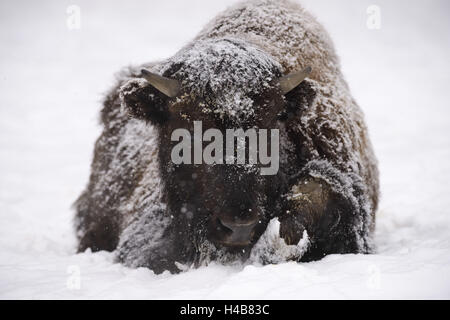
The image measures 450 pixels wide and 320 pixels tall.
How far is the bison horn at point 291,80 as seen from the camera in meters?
3.09

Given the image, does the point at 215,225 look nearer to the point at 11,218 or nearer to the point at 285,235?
the point at 285,235

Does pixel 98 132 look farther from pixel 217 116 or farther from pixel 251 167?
pixel 251 167

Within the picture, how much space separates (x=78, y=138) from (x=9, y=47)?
33.1ft

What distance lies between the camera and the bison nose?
2.51 metres

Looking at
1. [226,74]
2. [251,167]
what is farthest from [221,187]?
[226,74]

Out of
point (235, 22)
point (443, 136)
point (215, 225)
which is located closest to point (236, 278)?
point (215, 225)

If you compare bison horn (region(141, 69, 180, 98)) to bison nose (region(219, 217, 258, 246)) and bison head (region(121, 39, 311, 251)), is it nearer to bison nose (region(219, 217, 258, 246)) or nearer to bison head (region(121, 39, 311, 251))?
bison head (region(121, 39, 311, 251))

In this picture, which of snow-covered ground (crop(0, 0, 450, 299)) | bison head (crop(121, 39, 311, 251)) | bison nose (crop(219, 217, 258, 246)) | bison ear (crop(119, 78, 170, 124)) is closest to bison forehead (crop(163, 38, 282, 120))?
bison head (crop(121, 39, 311, 251))

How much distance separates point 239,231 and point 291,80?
3.94 feet

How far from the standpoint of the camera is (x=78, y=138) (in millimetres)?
10820

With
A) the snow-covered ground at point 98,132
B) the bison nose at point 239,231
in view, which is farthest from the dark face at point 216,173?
the snow-covered ground at point 98,132

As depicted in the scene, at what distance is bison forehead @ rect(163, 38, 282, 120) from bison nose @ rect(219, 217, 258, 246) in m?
0.71

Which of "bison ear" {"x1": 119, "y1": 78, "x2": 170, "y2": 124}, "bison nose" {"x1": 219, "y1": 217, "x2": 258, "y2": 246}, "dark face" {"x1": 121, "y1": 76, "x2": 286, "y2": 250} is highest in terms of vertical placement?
"bison ear" {"x1": 119, "y1": 78, "x2": 170, "y2": 124}

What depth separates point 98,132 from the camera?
1199cm
